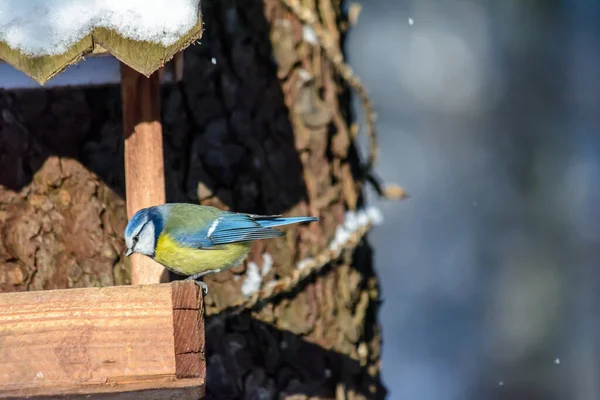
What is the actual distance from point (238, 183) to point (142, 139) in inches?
24.0

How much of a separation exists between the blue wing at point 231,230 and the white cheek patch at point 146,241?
0.44 feet

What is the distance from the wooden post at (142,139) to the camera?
234 cm

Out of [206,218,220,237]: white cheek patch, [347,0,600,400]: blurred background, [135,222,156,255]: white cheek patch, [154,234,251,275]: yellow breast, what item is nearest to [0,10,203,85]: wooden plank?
[135,222,156,255]: white cheek patch

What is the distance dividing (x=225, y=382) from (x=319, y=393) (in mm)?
293

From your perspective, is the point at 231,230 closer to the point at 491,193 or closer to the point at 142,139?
the point at 142,139

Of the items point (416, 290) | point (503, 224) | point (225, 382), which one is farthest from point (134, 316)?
point (503, 224)

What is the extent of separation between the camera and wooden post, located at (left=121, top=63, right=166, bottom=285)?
2.34m

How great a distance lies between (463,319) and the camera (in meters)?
6.08

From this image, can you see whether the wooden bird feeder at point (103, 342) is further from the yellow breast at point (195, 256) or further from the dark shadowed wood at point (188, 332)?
the yellow breast at point (195, 256)

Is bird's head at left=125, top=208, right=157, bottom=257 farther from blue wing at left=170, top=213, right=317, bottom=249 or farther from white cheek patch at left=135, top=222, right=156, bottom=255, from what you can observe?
blue wing at left=170, top=213, right=317, bottom=249

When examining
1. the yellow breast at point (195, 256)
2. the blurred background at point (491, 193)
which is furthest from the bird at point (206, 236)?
the blurred background at point (491, 193)

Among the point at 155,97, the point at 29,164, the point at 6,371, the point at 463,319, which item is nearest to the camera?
the point at 6,371

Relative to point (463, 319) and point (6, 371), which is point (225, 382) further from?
point (463, 319)

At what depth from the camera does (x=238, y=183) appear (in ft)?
9.53
